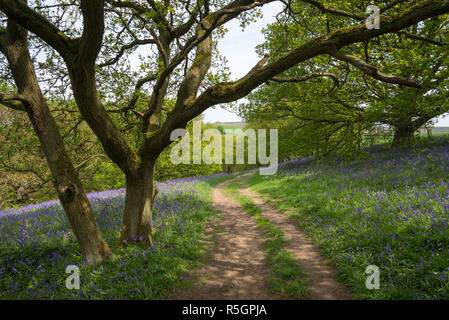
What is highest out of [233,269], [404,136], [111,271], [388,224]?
[404,136]

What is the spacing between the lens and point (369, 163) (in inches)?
502

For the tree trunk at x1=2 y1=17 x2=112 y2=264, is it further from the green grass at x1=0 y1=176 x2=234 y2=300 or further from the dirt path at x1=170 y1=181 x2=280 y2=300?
the dirt path at x1=170 y1=181 x2=280 y2=300

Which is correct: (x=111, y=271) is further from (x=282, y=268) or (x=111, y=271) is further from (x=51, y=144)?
(x=282, y=268)

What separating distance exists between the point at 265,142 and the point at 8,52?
76.7ft

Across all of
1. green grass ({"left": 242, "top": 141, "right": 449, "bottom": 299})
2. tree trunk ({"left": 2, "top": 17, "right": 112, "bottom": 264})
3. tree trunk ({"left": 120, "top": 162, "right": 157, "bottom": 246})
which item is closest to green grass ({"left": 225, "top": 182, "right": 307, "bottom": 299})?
green grass ({"left": 242, "top": 141, "right": 449, "bottom": 299})

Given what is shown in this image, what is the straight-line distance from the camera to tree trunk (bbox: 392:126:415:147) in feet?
43.8

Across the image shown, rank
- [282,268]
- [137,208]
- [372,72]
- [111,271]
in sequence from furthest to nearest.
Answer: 1. [137,208]
2. [282,268]
3. [111,271]
4. [372,72]

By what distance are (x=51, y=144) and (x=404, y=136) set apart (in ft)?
57.1

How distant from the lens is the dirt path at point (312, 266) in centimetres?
431

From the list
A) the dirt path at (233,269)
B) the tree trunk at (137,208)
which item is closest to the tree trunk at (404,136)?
the dirt path at (233,269)

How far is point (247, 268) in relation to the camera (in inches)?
225

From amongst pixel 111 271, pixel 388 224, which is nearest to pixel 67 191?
pixel 111 271

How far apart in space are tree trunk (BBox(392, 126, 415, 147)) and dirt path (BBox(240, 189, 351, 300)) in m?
9.93
